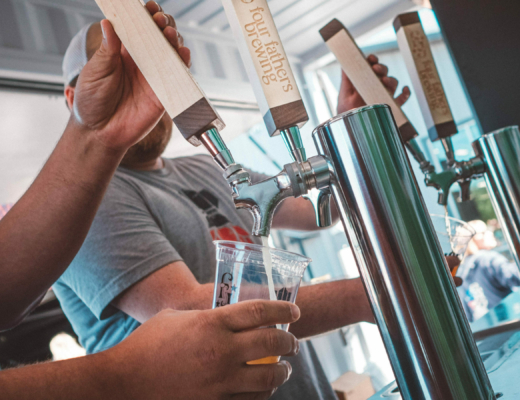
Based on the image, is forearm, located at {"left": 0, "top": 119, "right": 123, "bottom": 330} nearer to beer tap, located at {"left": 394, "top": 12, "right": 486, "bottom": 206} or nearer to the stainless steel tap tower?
the stainless steel tap tower

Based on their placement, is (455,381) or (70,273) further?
(70,273)

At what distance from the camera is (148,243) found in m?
0.86

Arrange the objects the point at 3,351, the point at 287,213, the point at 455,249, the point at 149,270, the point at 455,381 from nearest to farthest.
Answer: the point at 455,381, the point at 455,249, the point at 149,270, the point at 287,213, the point at 3,351

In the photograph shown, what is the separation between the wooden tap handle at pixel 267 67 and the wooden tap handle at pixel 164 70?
0.05 meters

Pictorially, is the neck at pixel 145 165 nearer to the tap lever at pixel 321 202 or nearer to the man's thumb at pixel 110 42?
the man's thumb at pixel 110 42

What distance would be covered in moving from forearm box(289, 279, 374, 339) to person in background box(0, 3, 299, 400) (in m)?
0.26

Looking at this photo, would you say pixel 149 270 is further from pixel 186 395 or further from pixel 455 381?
pixel 455 381

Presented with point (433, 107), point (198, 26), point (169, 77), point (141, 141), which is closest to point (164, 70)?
point (169, 77)

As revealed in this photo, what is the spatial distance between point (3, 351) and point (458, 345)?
1894mm

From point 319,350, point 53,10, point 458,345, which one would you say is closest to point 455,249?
point 458,345

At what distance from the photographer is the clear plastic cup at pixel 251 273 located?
0.43 m

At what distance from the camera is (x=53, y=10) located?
2.38 m

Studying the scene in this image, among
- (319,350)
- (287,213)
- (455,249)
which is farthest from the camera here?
(319,350)

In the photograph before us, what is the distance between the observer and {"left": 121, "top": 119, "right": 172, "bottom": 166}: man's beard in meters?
1.09
